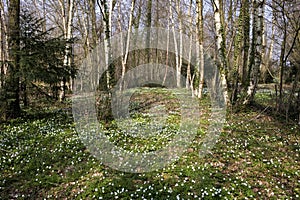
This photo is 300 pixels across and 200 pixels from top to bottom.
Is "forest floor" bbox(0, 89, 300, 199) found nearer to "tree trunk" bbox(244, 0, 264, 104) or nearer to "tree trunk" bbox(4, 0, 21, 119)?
"tree trunk" bbox(4, 0, 21, 119)

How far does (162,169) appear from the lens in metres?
5.70

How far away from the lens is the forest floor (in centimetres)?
482

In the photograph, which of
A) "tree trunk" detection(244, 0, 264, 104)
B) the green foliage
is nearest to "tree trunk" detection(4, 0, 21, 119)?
the green foliage

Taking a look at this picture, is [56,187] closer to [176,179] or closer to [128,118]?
[176,179]

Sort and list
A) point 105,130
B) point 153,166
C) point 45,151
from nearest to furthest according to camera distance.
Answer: point 153,166
point 45,151
point 105,130

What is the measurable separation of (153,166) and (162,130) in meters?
2.50

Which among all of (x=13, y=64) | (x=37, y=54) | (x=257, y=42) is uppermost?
(x=257, y=42)

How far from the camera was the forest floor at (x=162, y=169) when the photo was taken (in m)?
4.82

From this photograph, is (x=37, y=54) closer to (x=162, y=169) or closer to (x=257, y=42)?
(x=162, y=169)

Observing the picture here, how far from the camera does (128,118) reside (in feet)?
32.5

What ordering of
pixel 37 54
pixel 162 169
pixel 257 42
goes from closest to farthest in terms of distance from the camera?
pixel 162 169 → pixel 37 54 → pixel 257 42

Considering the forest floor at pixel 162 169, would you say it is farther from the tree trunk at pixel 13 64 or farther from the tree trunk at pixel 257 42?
the tree trunk at pixel 257 42

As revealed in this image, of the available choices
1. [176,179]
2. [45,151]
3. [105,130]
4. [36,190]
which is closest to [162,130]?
[105,130]

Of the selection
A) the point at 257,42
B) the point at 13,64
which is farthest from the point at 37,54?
the point at 257,42
